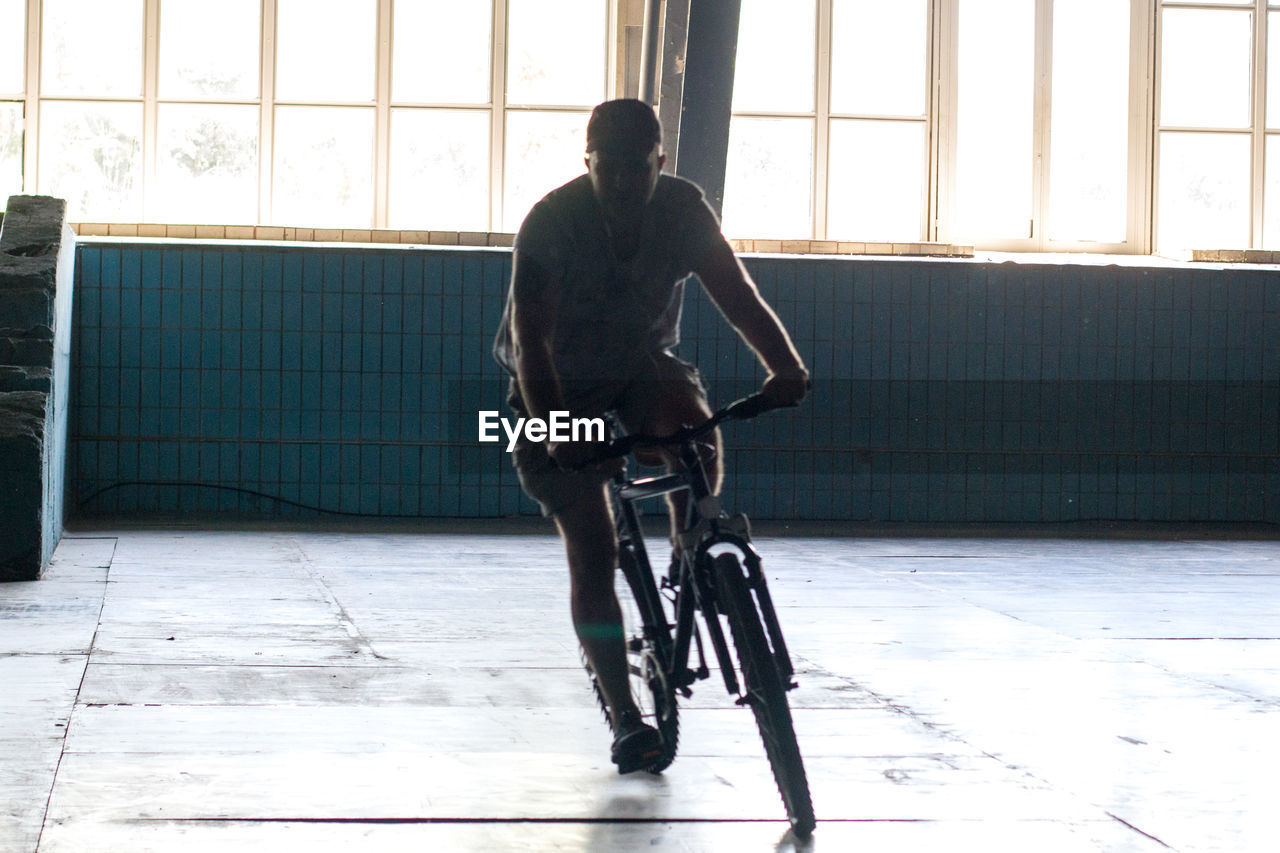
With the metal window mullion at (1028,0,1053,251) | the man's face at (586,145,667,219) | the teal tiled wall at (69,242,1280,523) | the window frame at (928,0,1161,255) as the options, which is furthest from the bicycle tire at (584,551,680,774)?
the metal window mullion at (1028,0,1053,251)

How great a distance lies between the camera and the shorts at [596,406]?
3.11 m

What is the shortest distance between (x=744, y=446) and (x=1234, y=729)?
6140 millimetres

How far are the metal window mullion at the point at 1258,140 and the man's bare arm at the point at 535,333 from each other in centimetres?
1026

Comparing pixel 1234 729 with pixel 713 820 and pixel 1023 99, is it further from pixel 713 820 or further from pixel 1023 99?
pixel 1023 99

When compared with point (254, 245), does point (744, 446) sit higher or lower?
lower

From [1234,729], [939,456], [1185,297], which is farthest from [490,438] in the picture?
[1234,729]

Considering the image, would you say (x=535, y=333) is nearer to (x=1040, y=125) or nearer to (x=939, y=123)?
(x=939, y=123)

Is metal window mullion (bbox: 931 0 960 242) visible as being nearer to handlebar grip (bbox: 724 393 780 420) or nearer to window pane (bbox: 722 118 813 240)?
window pane (bbox: 722 118 813 240)

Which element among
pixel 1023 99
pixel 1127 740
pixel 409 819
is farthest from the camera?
pixel 1023 99

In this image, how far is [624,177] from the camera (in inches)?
116

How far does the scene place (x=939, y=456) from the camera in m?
10.0

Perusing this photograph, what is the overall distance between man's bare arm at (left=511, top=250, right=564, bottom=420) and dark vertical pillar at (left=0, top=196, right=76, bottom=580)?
4224mm

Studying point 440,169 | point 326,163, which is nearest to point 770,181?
point 440,169

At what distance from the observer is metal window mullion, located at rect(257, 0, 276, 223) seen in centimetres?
1100
